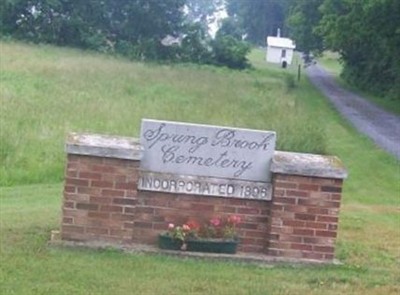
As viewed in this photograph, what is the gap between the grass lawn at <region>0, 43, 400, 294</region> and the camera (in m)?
7.23

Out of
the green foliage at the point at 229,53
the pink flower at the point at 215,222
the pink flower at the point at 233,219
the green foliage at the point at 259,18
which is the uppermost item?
the green foliage at the point at 259,18

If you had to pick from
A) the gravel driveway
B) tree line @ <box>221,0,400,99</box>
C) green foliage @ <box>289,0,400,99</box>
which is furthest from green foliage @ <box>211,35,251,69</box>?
the gravel driveway

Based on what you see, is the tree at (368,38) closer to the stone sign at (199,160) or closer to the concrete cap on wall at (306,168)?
the concrete cap on wall at (306,168)

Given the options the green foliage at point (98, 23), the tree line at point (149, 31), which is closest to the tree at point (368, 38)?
the tree line at point (149, 31)

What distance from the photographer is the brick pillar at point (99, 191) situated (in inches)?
323

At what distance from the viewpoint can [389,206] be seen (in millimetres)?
13672

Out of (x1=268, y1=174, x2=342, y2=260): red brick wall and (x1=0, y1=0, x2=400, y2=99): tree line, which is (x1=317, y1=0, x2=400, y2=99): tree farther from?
(x1=268, y1=174, x2=342, y2=260): red brick wall

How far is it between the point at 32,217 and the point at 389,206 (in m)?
5.63

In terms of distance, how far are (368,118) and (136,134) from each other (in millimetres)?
17277

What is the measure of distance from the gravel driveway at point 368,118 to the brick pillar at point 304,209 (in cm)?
1344

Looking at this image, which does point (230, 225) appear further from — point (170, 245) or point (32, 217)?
point (32, 217)

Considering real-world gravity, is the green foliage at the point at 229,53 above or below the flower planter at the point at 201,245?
above

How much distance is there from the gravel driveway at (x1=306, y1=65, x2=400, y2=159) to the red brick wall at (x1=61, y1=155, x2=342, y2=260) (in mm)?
13467

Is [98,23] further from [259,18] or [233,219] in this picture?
[233,219]
